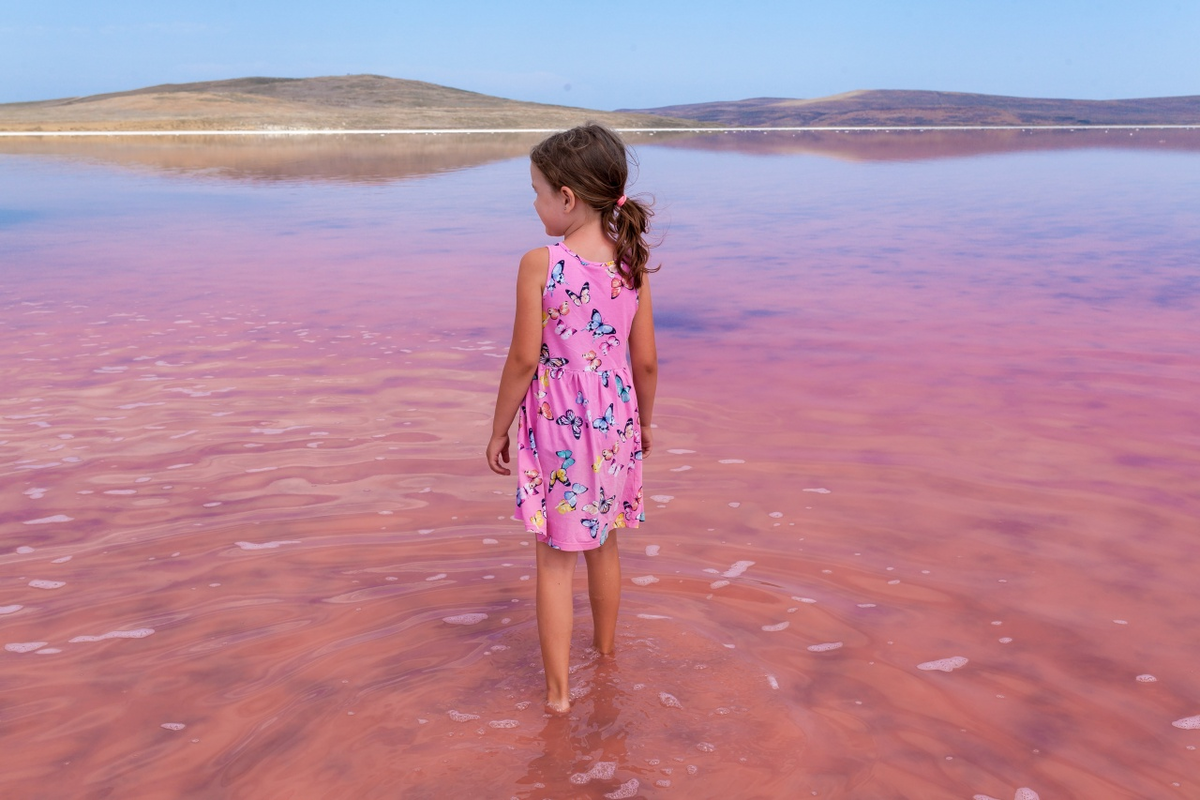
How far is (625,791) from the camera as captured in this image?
245cm

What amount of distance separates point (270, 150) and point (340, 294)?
31876 mm

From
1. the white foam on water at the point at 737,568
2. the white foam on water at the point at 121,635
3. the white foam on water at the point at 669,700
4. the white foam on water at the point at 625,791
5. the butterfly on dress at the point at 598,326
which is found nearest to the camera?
the white foam on water at the point at 625,791

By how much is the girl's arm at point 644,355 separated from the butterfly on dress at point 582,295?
0.20 meters

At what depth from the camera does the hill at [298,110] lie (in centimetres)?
5906

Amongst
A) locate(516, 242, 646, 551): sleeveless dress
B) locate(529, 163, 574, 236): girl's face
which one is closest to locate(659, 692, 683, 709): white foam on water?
locate(516, 242, 646, 551): sleeveless dress

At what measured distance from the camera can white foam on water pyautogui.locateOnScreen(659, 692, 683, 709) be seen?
9.17 ft

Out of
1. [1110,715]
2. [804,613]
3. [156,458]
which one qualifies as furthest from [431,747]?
[156,458]

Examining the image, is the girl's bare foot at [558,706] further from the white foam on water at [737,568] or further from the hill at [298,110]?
the hill at [298,110]

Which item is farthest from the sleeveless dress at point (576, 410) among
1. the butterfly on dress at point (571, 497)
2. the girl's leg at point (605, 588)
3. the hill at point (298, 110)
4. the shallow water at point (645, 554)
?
the hill at point (298, 110)

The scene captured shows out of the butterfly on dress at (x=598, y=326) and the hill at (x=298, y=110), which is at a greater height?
the hill at (x=298, y=110)

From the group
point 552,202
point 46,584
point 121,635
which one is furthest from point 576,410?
point 46,584

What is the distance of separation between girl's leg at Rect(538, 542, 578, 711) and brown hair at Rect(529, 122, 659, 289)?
2.68ft

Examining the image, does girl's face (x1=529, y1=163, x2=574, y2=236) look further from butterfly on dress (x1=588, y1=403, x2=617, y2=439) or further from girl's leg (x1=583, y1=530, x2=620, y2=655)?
girl's leg (x1=583, y1=530, x2=620, y2=655)

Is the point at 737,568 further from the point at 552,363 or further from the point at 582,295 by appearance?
the point at 582,295
